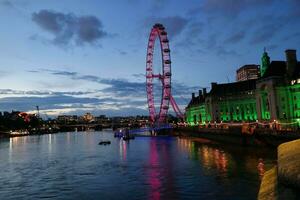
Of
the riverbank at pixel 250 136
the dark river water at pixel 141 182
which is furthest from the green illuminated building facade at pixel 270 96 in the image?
the dark river water at pixel 141 182

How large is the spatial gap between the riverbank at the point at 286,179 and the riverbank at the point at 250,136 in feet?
169

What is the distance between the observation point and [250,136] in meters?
74.4

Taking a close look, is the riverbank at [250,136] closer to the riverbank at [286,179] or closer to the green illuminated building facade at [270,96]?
the green illuminated building facade at [270,96]

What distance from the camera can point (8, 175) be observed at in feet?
147

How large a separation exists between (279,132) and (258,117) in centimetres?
4469

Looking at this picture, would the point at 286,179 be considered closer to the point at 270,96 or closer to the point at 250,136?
the point at 250,136

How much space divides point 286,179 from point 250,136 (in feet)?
231

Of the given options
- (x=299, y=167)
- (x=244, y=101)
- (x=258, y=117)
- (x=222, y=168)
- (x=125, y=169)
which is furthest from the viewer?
(x=244, y=101)

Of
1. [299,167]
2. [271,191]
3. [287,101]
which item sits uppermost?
[287,101]

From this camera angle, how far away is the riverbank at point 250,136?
61116mm

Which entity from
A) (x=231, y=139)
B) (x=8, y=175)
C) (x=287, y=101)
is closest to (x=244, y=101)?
(x=287, y=101)

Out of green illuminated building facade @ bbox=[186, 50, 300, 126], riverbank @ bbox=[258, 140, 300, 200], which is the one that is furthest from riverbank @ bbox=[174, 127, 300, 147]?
riverbank @ bbox=[258, 140, 300, 200]

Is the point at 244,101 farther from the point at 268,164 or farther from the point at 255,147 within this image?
the point at 268,164

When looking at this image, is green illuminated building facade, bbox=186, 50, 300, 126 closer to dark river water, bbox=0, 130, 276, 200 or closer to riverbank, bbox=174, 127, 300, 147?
riverbank, bbox=174, 127, 300, 147
